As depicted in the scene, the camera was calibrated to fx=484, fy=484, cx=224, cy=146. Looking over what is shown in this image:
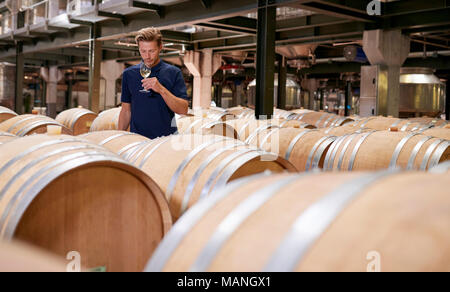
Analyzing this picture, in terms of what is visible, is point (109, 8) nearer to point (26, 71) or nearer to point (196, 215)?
point (196, 215)

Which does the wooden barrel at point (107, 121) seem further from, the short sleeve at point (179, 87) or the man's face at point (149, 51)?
the man's face at point (149, 51)

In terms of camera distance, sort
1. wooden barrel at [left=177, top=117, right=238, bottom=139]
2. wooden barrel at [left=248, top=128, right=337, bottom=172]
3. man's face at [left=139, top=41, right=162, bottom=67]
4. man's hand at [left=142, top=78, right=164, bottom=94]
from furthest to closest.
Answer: wooden barrel at [left=177, top=117, right=238, bottom=139]
wooden barrel at [left=248, top=128, right=337, bottom=172]
man's face at [left=139, top=41, right=162, bottom=67]
man's hand at [left=142, top=78, right=164, bottom=94]

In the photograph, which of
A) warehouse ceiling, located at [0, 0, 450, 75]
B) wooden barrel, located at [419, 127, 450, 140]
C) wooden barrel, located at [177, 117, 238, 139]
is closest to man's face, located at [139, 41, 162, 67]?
wooden barrel, located at [177, 117, 238, 139]

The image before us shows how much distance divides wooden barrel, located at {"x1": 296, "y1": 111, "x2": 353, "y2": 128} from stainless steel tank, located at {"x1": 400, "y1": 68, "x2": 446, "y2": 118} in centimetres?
626

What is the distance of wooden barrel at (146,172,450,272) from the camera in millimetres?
999

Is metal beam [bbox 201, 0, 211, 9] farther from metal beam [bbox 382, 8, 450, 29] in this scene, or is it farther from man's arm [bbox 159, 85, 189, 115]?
man's arm [bbox 159, 85, 189, 115]

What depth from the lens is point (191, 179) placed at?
2.46m

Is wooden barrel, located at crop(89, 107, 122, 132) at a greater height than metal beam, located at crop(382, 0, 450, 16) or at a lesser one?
lesser

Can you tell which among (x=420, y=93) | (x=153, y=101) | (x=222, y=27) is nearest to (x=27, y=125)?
(x=153, y=101)

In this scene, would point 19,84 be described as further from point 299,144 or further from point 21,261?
point 21,261

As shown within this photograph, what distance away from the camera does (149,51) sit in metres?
3.72

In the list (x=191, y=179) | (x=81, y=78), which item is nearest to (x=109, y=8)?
(x=191, y=179)

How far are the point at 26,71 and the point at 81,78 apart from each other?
150 inches

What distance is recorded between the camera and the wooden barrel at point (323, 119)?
32.1 ft
